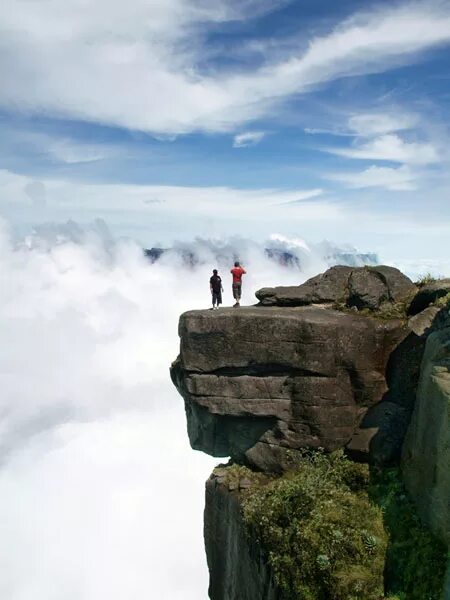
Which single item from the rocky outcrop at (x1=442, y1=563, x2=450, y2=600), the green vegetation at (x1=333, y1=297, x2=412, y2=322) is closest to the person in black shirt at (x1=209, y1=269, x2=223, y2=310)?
the green vegetation at (x1=333, y1=297, x2=412, y2=322)

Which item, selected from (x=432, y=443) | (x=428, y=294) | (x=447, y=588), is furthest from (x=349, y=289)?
(x=447, y=588)

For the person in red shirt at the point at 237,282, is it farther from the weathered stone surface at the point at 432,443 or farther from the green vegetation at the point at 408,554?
the green vegetation at the point at 408,554

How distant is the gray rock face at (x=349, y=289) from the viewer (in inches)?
1048

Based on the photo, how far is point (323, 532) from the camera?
63.8 feet

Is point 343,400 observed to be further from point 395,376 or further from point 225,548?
point 225,548

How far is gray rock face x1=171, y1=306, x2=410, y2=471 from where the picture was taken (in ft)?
80.1

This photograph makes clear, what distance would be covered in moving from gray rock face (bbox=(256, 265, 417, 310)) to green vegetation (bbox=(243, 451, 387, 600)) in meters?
8.17

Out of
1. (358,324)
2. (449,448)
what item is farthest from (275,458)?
(449,448)

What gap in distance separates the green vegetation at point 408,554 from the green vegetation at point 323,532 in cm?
35

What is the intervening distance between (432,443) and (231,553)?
487 inches

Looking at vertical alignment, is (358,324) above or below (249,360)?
above

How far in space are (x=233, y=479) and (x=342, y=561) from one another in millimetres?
8278

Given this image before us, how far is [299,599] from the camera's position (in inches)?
739

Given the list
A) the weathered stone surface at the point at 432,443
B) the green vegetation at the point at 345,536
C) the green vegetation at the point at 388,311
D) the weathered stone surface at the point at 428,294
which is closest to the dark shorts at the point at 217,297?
the green vegetation at the point at 388,311
